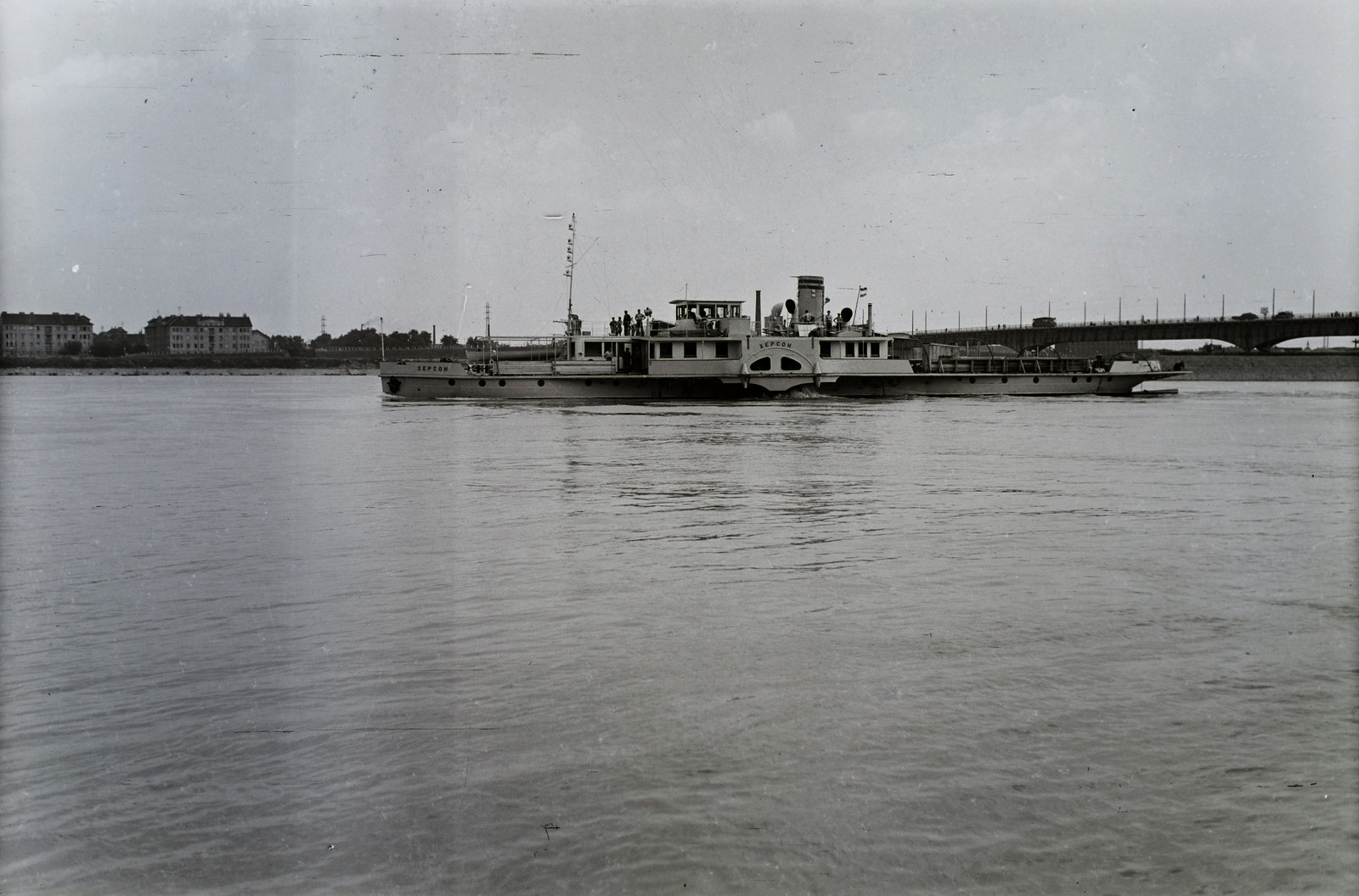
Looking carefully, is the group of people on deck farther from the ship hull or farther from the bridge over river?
the bridge over river

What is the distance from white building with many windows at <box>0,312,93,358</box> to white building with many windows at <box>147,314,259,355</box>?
10913 mm

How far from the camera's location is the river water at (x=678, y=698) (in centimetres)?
519

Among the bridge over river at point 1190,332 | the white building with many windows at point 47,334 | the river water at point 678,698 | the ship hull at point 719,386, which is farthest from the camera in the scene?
the white building with many windows at point 47,334

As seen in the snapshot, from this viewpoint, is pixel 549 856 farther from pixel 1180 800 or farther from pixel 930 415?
pixel 930 415

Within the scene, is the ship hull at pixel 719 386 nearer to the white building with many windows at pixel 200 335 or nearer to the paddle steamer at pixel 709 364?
the paddle steamer at pixel 709 364

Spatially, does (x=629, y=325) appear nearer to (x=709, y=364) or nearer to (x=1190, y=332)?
(x=709, y=364)

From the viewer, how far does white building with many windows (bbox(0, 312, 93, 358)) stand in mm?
173500

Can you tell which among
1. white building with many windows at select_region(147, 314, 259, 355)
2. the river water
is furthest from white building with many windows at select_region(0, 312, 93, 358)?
the river water

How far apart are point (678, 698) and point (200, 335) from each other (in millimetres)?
198638

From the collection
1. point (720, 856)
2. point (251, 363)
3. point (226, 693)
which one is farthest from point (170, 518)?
point (251, 363)

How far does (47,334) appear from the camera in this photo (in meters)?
182

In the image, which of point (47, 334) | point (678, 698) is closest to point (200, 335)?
point (47, 334)

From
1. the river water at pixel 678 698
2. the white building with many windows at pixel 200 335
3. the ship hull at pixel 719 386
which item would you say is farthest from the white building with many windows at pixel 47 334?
the river water at pixel 678 698

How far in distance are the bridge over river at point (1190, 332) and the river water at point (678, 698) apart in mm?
101478
